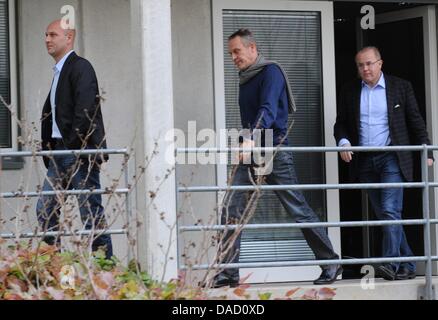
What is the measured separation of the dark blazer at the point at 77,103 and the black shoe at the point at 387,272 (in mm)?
2487

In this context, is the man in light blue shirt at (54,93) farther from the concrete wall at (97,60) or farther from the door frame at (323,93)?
the door frame at (323,93)

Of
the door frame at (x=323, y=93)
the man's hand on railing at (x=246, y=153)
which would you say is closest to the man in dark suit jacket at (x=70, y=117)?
the man's hand on railing at (x=246, y=153)

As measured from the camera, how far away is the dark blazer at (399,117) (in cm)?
926

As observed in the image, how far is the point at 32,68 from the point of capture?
9406 millimetres

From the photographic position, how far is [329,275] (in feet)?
29.1

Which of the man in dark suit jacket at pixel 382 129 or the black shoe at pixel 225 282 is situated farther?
the man in dark suit jacket at pixel 382 129

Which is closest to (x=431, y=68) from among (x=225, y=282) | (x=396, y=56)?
(x=396, y=56)

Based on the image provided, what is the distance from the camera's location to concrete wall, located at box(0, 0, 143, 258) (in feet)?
30.8

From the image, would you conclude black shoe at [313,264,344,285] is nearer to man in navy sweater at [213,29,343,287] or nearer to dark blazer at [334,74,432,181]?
man in navy sweater at [213,29,343,287]

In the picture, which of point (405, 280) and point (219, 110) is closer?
point (405, 280)

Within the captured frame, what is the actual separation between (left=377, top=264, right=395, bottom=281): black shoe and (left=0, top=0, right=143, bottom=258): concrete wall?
7.09 ft
